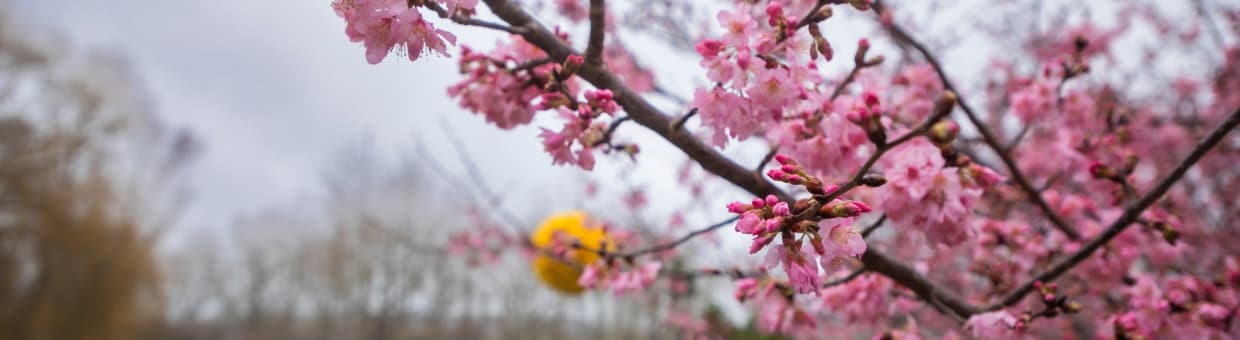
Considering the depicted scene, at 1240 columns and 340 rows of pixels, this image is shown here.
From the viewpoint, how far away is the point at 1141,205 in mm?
1136

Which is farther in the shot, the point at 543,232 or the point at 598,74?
the point at 543,232

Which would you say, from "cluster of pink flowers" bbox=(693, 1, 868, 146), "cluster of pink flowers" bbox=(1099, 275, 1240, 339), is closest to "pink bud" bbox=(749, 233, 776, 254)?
"cluster of pink flowers" bbox=(693, 1, 868, 146)

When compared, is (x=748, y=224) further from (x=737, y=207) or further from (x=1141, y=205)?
(x=1141, y=205)

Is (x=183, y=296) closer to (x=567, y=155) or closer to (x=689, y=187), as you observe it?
(x=689, y=187)

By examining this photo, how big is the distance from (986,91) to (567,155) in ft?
14.2

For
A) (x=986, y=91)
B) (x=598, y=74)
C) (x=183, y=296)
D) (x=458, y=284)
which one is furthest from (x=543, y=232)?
(x=183, y=296)

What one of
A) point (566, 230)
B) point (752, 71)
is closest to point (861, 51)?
point (752, 71)

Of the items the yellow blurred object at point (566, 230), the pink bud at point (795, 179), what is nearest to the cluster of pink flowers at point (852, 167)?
the pink bud at point (795, 179)

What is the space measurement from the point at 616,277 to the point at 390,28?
103 cm

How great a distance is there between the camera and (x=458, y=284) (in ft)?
54.3

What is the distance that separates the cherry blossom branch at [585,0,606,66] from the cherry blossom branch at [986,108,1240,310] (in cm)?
89

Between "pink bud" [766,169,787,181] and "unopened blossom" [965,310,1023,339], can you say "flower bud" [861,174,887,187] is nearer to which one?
"pink bud" [766,169,787,181]

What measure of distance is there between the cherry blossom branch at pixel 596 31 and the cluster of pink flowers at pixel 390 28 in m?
0.24

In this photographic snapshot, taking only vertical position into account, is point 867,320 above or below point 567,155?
below
